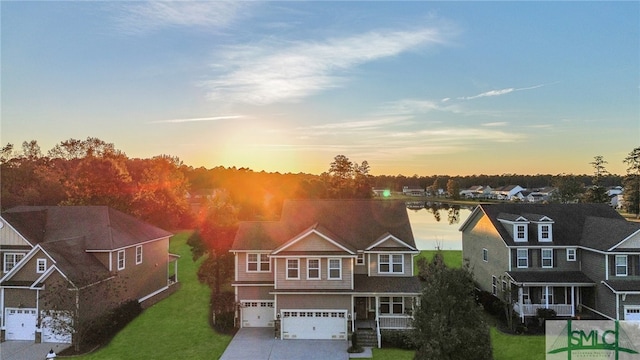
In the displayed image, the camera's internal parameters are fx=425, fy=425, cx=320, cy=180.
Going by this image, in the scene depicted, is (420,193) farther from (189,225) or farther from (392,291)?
(392,291)

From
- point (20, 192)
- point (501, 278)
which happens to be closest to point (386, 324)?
point (501, 278)

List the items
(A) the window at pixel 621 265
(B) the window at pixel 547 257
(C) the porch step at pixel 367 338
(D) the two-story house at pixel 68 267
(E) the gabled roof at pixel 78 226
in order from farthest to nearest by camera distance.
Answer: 1. (B) the window at pixel 547 257
2. (E) the gabled roof at pixel 78 226
3. (A) the window at pixel 621 265
4. (D) the two-story house at pixel 68 267
5. (C) the porch step at pixel 367 338

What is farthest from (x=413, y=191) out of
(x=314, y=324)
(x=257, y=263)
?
(x=314, y=324)

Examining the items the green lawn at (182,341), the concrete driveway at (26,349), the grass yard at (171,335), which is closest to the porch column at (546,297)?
the green lawn at (182,341)

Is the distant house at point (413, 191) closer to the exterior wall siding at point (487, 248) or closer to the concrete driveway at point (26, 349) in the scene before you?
the exterior wall siding at point (487, 248)

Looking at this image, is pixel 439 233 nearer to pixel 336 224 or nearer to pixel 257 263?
pixel 336 224

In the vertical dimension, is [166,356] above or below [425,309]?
below

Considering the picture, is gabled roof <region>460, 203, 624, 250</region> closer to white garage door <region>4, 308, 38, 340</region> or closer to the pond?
the pond
